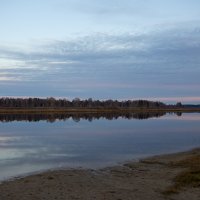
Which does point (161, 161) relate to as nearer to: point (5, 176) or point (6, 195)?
point (5, 176)

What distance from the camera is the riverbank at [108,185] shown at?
512 inches

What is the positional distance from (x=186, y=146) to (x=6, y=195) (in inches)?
898

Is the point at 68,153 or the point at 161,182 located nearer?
the point at 161,182

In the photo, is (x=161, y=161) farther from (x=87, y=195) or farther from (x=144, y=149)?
(x=87, y=195)

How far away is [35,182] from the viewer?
15.5 m

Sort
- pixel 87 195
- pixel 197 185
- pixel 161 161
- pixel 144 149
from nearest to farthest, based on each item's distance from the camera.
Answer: pixel 87 195
pixel 197 185
pixel 161 161
pixel 144 149

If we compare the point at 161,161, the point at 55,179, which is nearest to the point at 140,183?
the point at 55,179

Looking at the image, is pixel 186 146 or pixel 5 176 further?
pixel 186 146

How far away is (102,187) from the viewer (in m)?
14.5

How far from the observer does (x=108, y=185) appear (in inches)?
591

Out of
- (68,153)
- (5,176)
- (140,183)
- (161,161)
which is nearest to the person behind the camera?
(140,183)

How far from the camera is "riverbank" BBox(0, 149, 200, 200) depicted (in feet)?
42.7

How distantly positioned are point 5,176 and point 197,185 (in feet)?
27.8

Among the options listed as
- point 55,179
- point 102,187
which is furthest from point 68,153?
point 102,187
